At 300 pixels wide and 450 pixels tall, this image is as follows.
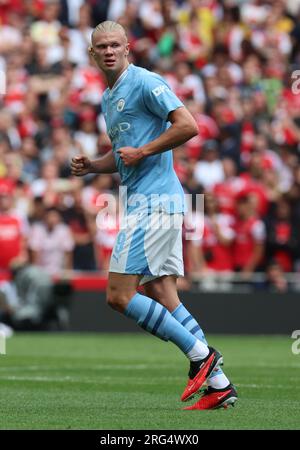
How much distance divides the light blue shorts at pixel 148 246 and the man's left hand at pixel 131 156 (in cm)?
35

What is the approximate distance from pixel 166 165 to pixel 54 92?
41.0 ft

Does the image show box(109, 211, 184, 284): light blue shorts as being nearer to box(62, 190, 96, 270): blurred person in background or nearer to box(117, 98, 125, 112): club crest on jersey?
box(117, 98, 125, 112): club crest on jersey

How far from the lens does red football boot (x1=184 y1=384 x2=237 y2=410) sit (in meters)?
7.63

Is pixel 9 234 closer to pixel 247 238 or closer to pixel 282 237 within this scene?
pixel 247 238

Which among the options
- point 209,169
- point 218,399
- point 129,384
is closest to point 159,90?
point 218,399

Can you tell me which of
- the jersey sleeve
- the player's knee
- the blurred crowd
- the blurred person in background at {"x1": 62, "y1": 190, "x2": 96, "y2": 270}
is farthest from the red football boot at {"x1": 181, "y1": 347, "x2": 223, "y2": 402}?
the blurred person in background at {"x1": 62, "y1": 190, "x2": 96, "y2": 270}

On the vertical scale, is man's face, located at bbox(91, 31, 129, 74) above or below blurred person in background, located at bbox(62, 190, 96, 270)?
above

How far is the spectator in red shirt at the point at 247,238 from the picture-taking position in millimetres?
17734

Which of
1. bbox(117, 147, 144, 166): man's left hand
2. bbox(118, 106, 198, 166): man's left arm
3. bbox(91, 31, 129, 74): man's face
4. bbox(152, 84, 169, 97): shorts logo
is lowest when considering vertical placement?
bbox(117, 147, 144, 166): man's left hand

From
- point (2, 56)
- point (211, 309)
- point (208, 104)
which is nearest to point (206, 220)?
point (211, 309)

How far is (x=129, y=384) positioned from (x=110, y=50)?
3.01 metres

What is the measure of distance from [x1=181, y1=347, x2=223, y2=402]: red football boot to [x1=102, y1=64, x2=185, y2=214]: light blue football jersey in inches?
37.3

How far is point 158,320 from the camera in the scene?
7.57 metres
